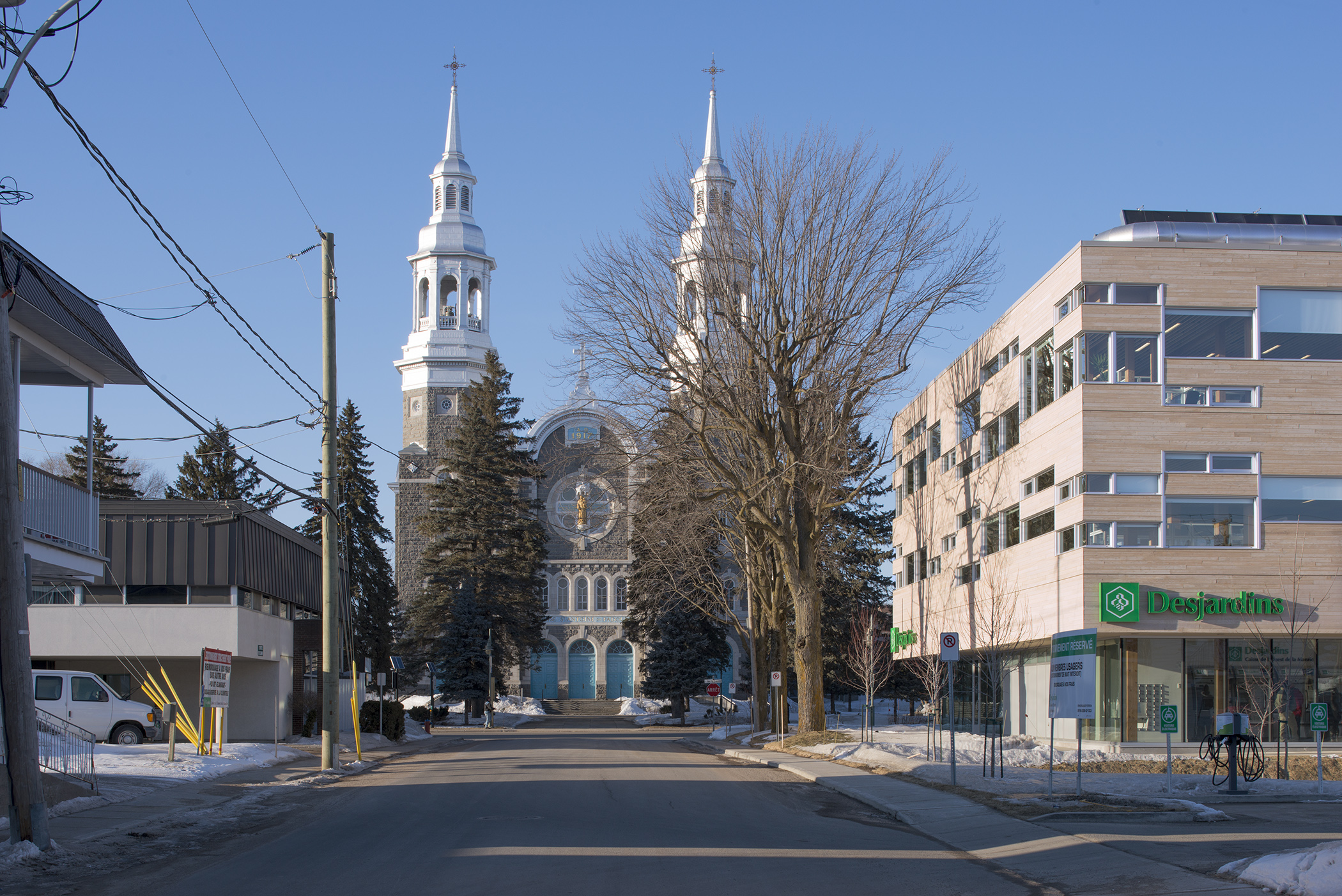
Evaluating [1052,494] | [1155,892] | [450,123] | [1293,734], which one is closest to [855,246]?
[1052,494]

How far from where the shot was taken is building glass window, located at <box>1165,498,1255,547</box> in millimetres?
26531

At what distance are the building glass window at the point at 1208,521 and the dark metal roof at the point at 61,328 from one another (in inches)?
809

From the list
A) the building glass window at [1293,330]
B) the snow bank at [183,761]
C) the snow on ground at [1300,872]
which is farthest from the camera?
the building glass window at [1293,330]

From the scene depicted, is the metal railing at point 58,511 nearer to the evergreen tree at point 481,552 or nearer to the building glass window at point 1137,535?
the building glass window at point 1137,535

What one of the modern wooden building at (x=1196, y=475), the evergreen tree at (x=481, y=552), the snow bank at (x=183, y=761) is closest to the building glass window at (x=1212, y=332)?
the modern wooden building at (x=1196, y=475)

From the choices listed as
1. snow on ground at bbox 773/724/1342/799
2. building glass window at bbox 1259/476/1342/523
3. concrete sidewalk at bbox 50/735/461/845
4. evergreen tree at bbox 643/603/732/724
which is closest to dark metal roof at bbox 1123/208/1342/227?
building glass window at bbox 1259/476/1342/523

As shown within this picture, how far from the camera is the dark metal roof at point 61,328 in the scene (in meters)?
16.2

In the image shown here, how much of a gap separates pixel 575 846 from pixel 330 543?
13.1m

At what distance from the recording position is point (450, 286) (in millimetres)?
80875

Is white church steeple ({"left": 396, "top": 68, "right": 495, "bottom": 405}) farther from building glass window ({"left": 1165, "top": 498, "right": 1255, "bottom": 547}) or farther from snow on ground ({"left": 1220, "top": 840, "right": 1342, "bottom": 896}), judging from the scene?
snow on ground ({"left": 1220, "top": 840, "right": 1342, "bottom": 896})

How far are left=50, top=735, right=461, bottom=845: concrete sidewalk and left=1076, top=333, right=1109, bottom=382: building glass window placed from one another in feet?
57.5

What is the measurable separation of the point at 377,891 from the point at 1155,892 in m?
6.00

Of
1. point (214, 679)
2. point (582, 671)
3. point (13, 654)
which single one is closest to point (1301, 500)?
point (214, 679)

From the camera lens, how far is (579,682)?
264 feet
